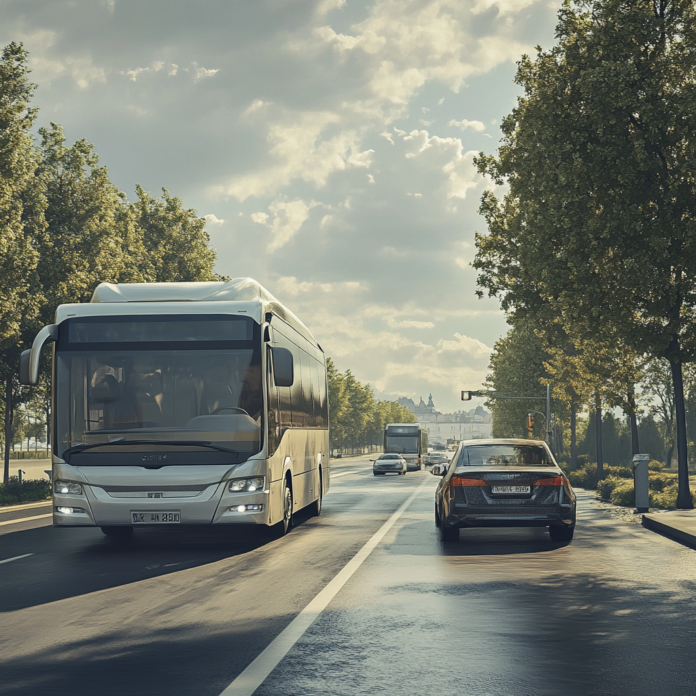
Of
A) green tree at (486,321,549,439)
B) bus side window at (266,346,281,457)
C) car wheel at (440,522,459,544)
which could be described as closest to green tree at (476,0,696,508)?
car wheel at (440,522,459,544)

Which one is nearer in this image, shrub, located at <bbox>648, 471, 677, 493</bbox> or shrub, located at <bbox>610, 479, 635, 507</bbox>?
shrub, located at <bbox>610, 479, 635, 507</bbox>

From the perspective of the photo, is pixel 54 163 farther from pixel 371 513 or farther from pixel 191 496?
pixel 191 496

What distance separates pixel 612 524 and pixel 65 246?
19.1 metres

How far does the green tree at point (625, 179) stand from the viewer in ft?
71.3

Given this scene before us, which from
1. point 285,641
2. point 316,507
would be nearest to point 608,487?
point 316,507

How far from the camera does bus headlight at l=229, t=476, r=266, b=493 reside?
13102 mm

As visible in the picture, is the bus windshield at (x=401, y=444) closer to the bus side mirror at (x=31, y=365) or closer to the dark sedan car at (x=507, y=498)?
the dark sedan car at (x=507, y=498)

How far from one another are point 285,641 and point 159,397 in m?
6.61

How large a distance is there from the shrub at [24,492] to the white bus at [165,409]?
43.2 ft

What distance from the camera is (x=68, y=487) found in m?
13.2

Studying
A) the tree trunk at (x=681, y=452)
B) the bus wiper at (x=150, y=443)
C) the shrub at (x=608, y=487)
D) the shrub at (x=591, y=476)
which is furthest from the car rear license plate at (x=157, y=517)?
the shrub at (x=591, y=476)

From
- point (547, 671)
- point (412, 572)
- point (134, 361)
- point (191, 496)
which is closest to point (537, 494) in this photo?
point (412, 572)

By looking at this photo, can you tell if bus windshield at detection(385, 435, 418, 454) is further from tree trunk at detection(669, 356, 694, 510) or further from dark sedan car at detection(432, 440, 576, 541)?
A: dark sedan car at detection(432, 440, 576, 541)

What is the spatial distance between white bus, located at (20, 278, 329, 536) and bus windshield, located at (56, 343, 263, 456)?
1 centimetres
